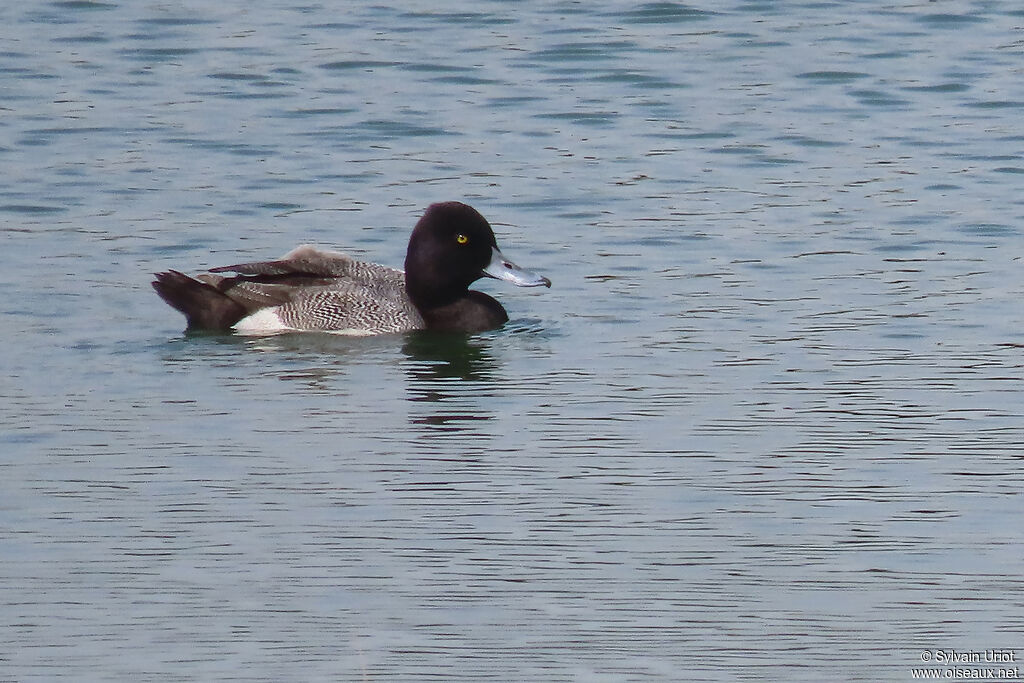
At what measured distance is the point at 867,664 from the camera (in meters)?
6.83

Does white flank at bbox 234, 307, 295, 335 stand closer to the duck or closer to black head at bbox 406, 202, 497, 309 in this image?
the duck

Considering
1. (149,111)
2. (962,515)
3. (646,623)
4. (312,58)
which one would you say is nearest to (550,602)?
(646,623)

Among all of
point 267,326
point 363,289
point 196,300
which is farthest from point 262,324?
point 363,289

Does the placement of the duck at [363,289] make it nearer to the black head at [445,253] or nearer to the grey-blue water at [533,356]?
the black head at [445,253]

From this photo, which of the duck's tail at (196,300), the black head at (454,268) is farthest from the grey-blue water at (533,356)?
the black head at (454,268)

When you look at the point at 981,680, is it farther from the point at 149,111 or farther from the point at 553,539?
the point at 149,111

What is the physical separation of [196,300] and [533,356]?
195 centimetres

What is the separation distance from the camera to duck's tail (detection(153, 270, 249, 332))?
1204 cm

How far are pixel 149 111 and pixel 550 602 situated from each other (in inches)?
422

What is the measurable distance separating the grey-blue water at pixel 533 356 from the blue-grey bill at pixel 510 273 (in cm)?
20

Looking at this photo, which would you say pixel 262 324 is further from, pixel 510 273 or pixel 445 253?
pixel 510 273

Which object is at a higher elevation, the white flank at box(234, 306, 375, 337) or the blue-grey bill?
the blue-grey bill

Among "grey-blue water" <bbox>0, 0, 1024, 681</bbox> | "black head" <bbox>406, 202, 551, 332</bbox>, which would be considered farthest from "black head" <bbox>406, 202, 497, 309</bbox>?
"grey-blue water" <bbox>0, 0, 1024, 681</bbox>

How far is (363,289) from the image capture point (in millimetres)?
12484
